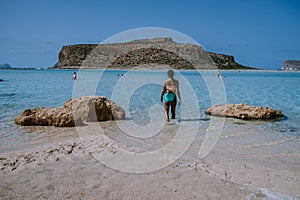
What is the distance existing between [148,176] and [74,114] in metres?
4.20

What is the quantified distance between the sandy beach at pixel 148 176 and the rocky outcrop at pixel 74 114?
215cm

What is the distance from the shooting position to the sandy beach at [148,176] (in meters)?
2.96

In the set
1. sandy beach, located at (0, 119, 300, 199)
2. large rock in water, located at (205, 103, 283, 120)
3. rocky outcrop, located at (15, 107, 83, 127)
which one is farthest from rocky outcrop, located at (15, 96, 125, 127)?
large rock in water, located at (205, 103, 283, 120)

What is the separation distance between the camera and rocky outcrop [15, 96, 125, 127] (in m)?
6.88

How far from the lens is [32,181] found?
322 centimetres

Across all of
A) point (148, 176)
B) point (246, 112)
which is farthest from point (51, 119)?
point (246, 112)

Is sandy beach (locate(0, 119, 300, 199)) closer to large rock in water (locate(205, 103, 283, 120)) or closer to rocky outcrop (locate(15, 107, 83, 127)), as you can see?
rocky outcrop (locate(15, 107, 83, 127))

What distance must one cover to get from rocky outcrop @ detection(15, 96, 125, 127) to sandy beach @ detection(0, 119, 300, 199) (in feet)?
7.05

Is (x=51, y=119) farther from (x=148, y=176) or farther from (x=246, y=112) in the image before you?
(x=246, y=112)

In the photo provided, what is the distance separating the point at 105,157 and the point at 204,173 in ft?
5.37

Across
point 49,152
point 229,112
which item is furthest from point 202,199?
A: point 229,112

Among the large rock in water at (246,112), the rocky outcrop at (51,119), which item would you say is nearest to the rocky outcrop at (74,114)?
the rocky outcrop at (51,119)

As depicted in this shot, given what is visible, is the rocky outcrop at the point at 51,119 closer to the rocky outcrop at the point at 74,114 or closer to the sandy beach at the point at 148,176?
the rocky outcrop at the point at 74,114

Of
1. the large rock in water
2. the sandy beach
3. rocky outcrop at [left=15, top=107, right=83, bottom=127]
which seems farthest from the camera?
the large rock in water
